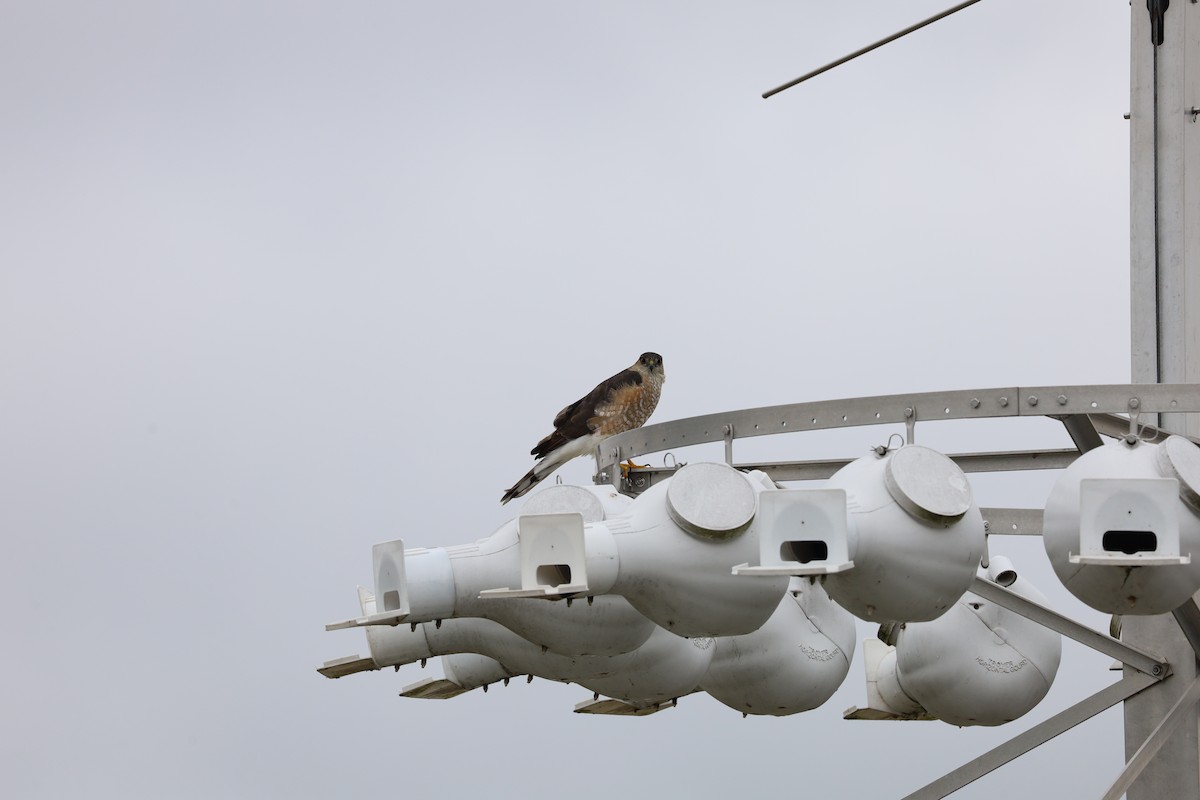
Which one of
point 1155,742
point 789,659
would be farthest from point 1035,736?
point 789,659

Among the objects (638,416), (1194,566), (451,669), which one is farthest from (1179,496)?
(638,416)

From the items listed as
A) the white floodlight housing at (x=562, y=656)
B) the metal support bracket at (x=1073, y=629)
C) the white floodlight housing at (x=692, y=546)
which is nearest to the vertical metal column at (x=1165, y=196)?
the metal support bracket at (x=1073, y=629)

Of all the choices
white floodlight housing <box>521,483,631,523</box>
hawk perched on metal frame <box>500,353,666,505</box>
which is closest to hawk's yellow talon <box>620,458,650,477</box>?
hawk perched on metal frame <box>500,353,666,505</box>

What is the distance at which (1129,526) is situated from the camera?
23.2 ft

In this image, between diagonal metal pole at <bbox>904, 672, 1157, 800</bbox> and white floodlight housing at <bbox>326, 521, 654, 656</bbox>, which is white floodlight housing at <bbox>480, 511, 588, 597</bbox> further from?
diagonal metal pole at <bbox>904, 672, 1157, 800</bbox>

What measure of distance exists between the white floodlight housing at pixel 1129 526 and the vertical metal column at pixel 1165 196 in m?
3.08

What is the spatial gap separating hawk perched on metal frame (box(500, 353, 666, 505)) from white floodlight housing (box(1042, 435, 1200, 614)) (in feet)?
17.1

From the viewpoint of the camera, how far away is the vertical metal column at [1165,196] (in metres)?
11.0

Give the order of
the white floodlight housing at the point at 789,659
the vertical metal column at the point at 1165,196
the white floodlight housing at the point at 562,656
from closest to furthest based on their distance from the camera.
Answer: the white floodlight housing at the point at 562,656 → the white floodlight housing at the point at 789,659 → the vertical metal column at the point at 1165,196

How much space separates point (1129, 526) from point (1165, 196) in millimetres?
4588

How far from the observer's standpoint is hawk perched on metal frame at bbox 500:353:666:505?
41.3ft

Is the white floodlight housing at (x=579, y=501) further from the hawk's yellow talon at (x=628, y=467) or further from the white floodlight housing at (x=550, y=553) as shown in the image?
the hawk's yellow talon at (x=628, y=467)

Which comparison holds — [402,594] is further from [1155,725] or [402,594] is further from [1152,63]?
[1152,63]

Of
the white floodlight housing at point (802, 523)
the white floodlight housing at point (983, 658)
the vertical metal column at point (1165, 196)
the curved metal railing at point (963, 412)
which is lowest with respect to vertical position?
the white floodlight housing at point (983, 658)
